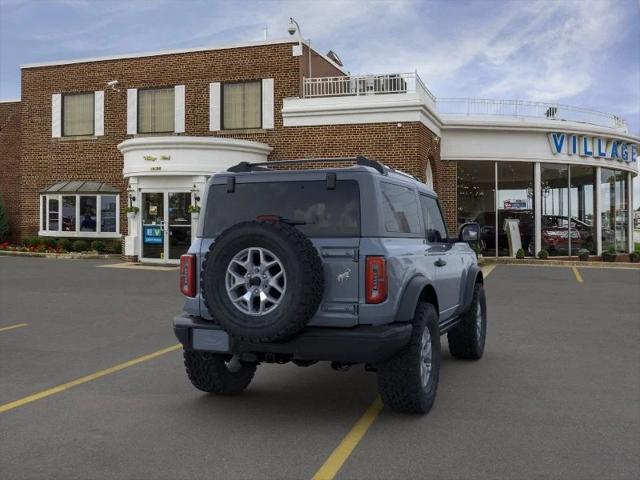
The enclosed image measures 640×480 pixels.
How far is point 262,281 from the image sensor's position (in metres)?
4.68

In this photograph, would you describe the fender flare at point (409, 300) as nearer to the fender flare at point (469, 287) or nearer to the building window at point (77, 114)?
the fender flare at point (469, 287)

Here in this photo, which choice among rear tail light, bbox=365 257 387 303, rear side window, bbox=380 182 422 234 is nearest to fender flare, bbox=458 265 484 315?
rear side window, bbox=380 182 422 234

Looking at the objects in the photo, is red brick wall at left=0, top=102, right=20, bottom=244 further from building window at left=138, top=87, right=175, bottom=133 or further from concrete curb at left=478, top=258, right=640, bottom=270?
concrete curb at left=478, top=258, right=640, bottom=270

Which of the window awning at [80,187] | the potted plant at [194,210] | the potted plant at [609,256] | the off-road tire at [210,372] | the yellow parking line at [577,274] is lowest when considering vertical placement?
the off-road tire at [210,372]

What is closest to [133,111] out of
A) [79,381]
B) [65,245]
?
[65,245]

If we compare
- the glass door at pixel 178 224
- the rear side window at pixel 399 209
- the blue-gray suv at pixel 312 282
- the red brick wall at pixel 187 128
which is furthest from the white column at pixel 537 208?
the blue-gray suv at pixel 312 282

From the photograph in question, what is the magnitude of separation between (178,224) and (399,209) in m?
15.6

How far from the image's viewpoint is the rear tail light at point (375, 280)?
4.69 meters

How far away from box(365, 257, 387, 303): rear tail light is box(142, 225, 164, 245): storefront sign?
16709 millimetres

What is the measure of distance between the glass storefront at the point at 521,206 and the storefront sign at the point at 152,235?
10581mm

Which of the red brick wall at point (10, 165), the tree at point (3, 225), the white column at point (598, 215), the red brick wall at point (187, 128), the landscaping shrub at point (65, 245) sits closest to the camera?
the red brick wall at point (187, 128)

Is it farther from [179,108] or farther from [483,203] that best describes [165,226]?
[483,203]

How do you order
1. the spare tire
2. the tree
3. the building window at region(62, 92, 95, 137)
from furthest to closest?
the tree < the building window at region(62, 92, 95, 137) < the spare tire

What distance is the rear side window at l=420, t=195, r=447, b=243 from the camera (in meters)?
6.22
